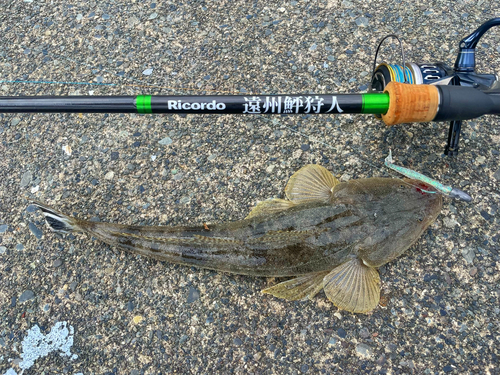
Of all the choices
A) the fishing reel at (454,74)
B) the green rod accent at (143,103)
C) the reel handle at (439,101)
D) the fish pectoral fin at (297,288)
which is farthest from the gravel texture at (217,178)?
the green rod accent at (143,103)

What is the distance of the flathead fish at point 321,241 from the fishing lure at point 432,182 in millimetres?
58

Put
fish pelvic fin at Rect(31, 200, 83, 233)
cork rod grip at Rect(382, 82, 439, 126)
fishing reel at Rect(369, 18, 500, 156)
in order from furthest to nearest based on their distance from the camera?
fish pelvic fin at Rect(31, 200, 83, 233)
fishing reel at Rect(369, 18, 500, 156)
cork rod grip at Rect(382, 82, 439, 126)

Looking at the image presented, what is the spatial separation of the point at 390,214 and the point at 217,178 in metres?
1.17

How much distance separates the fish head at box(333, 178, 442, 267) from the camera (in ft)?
7.45

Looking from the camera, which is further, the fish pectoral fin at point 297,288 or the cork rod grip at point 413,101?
the fish pectoral fin at point 297,288

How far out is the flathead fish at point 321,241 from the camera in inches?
89.0

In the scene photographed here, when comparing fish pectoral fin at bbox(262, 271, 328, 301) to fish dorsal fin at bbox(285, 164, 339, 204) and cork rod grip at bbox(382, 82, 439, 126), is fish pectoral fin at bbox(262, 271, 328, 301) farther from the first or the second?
cork rod grip at bbox(382, 82, 439, 126)

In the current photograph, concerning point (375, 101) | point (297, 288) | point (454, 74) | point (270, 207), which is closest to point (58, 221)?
point (270, 207)

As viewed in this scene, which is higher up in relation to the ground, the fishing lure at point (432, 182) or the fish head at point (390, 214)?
the fishing lure at point (432, 182)

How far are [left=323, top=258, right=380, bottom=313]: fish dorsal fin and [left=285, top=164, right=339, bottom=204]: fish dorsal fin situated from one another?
462 millimetres

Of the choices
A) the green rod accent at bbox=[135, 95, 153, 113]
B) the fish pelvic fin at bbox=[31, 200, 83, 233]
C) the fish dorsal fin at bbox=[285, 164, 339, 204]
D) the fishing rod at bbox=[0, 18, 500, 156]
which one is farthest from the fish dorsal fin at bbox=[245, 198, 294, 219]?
the fish pelvic fin at bbox=[31, 200, 83, 233]

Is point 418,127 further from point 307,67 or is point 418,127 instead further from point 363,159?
point 307,67

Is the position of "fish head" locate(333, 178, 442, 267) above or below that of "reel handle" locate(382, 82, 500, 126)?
below

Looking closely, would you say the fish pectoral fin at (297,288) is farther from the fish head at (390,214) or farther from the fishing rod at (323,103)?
the fishing rod at (323,103)
